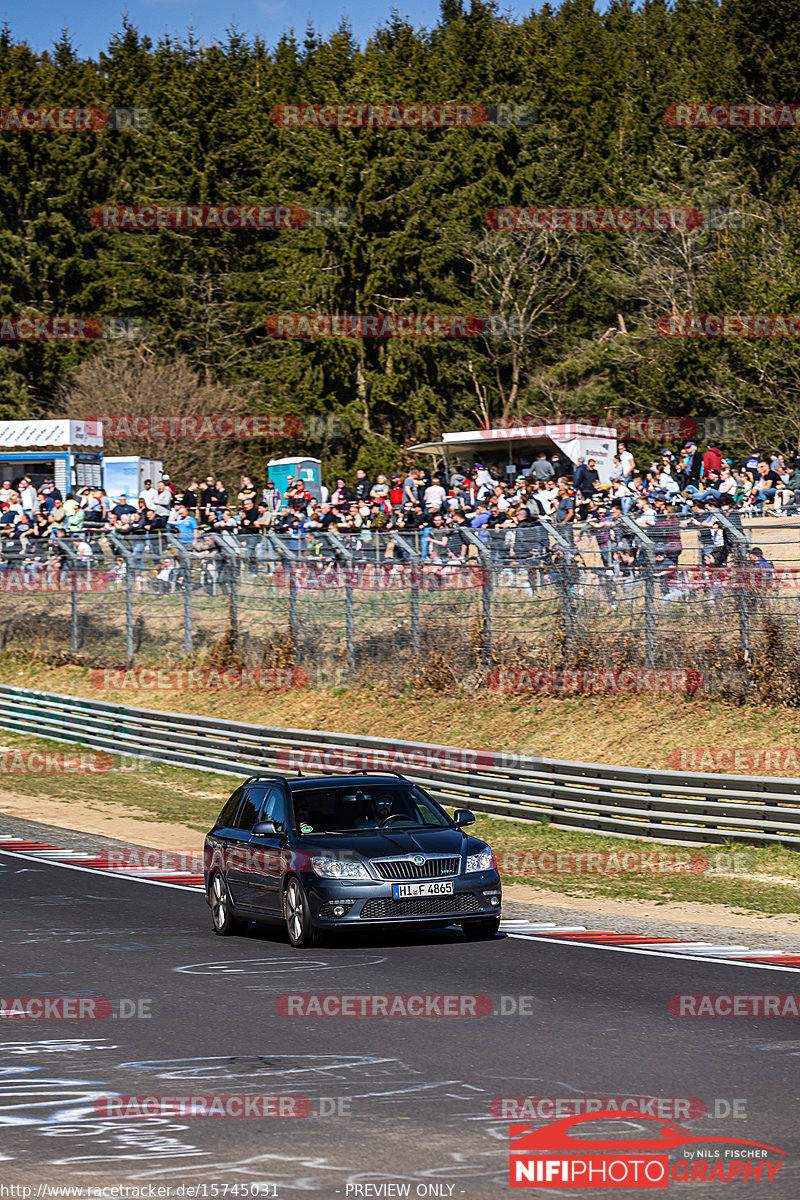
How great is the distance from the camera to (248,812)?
47.2 ft

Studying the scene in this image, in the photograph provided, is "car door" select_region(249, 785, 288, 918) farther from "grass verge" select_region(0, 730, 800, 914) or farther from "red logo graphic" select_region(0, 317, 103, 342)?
"red logo graphic" select_region(0, 317, 103, 342)

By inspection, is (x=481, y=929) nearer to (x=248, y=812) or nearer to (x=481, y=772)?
(x=248, y=812)

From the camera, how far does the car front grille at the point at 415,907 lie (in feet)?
40.7

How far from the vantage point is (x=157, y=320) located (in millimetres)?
70938

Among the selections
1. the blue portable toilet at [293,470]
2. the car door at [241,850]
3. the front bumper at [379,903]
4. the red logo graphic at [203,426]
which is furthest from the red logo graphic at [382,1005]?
the red logo graphic at [203,426]

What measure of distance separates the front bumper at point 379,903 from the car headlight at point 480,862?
54 millimetres

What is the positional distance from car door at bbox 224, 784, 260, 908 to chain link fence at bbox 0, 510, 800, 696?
9.16 meters

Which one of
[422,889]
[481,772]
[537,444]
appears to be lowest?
[481,772]

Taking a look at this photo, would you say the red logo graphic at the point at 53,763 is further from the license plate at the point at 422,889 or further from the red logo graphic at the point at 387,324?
the red logo graphic at the point at 387,324

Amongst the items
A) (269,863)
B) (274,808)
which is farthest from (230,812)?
(269,863)

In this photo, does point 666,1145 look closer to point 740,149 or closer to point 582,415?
point 582,415

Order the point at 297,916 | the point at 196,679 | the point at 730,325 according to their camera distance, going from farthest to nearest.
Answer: the point at 730,325 < the point at 196,679 < the point at 297,916

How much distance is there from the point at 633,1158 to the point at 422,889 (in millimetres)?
5848

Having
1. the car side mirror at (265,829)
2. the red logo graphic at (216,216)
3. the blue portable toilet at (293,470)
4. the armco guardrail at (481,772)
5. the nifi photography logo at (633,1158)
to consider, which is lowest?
the armco guardrail at (481,772)
